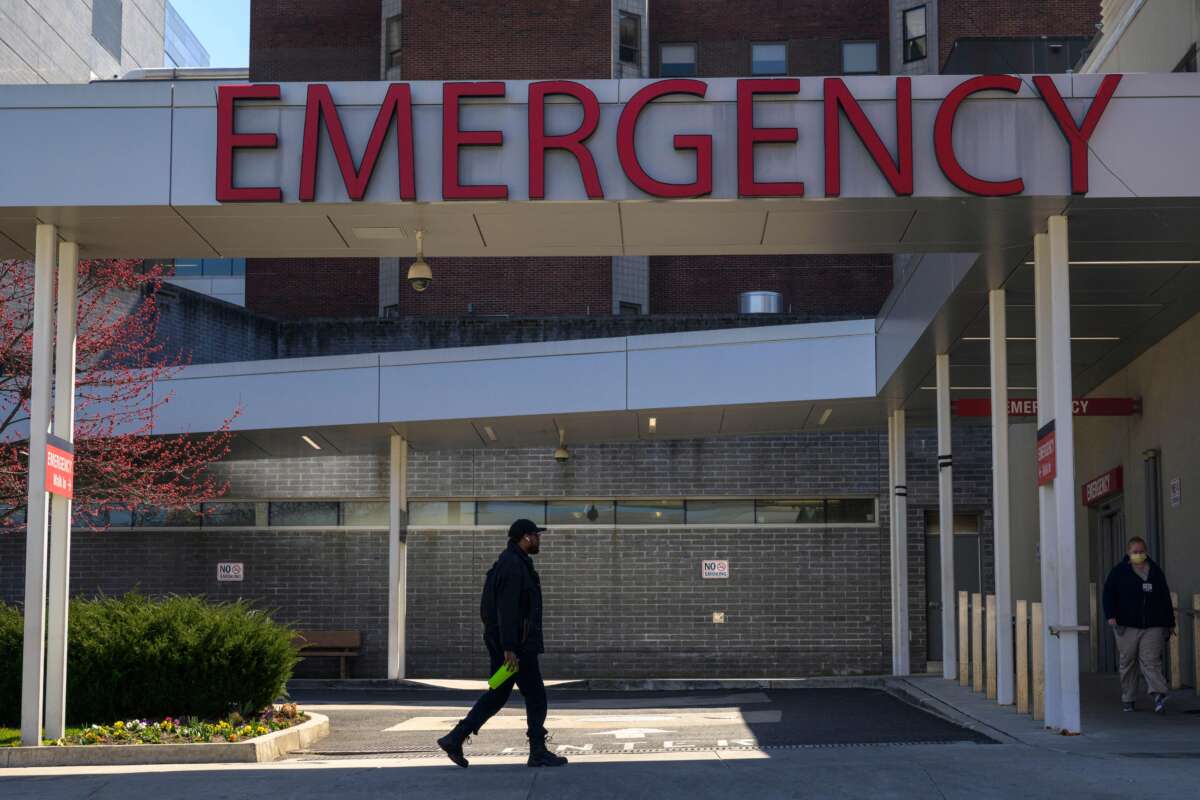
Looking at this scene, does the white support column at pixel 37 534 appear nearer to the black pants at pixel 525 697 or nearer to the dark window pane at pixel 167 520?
the black pants at pixel 525 697

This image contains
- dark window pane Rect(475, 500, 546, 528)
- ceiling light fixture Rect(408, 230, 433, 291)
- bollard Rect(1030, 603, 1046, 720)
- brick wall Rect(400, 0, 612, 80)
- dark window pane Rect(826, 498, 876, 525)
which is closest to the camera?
ceiling light fixture Rect(408, 230, 433, 291)

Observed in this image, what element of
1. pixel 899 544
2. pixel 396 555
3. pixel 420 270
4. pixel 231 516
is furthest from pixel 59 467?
pixel 231 516

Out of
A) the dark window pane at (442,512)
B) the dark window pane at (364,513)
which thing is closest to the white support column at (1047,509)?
the dark window pane at (442,512)

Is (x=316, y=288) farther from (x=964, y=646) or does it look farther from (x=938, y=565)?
(x=964, y=646)

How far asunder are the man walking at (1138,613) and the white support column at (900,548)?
6529 millimetres

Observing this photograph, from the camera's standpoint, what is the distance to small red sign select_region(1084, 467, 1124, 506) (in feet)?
68.5

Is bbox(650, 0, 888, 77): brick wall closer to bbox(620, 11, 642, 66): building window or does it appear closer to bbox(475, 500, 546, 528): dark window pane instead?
bbox(620, 11, 642, 66): building window

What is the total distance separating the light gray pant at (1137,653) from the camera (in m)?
14.9

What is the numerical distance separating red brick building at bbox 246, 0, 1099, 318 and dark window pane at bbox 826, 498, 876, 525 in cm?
1317

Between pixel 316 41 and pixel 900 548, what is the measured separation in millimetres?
27587

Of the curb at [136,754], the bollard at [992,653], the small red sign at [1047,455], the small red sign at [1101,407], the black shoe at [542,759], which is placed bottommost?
the curb at [136,754]

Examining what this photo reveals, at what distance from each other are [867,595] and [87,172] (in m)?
17.7

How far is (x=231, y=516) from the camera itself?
28.0m

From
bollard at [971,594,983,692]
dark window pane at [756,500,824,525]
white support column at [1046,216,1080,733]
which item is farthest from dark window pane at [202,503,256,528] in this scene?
white support column at [1046,216,1080,733]
